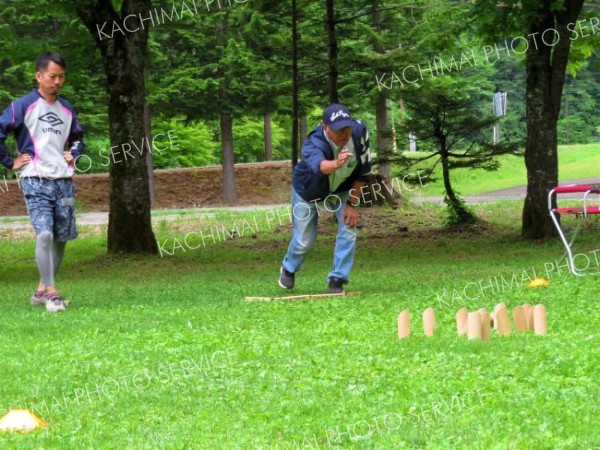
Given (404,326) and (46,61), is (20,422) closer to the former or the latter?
(404,326)

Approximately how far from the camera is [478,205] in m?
28.5

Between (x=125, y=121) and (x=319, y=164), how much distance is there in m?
9.22

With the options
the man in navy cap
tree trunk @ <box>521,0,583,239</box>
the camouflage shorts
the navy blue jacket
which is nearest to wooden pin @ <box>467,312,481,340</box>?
the man in navy cap

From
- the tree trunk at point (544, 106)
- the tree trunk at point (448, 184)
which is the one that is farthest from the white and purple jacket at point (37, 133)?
the tree trunk at point (448, 184)

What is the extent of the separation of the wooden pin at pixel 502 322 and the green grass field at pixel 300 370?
92 mm

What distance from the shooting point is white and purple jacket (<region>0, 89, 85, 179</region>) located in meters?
10.4

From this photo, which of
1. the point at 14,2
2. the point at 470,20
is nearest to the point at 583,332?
the point at 470,20

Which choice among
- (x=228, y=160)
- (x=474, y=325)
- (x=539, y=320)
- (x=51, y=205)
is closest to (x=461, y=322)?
(x=474, y=325)

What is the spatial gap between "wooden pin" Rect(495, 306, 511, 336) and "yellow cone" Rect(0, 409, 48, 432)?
3.40m

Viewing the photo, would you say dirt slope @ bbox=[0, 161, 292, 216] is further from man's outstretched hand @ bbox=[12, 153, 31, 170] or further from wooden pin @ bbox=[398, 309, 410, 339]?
wooden pin @ bbox=[398, 309, 410, 339]

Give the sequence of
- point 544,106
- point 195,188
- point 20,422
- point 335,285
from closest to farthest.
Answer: point 20,422 → point 335,285 → point 544,106 → point 195,188

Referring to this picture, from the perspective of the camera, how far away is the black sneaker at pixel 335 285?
36.2 feet

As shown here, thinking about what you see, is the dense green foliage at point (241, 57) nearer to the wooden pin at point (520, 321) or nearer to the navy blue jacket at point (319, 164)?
the navy blue jacket at point (319, 164)

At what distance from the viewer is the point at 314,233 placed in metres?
11.3
